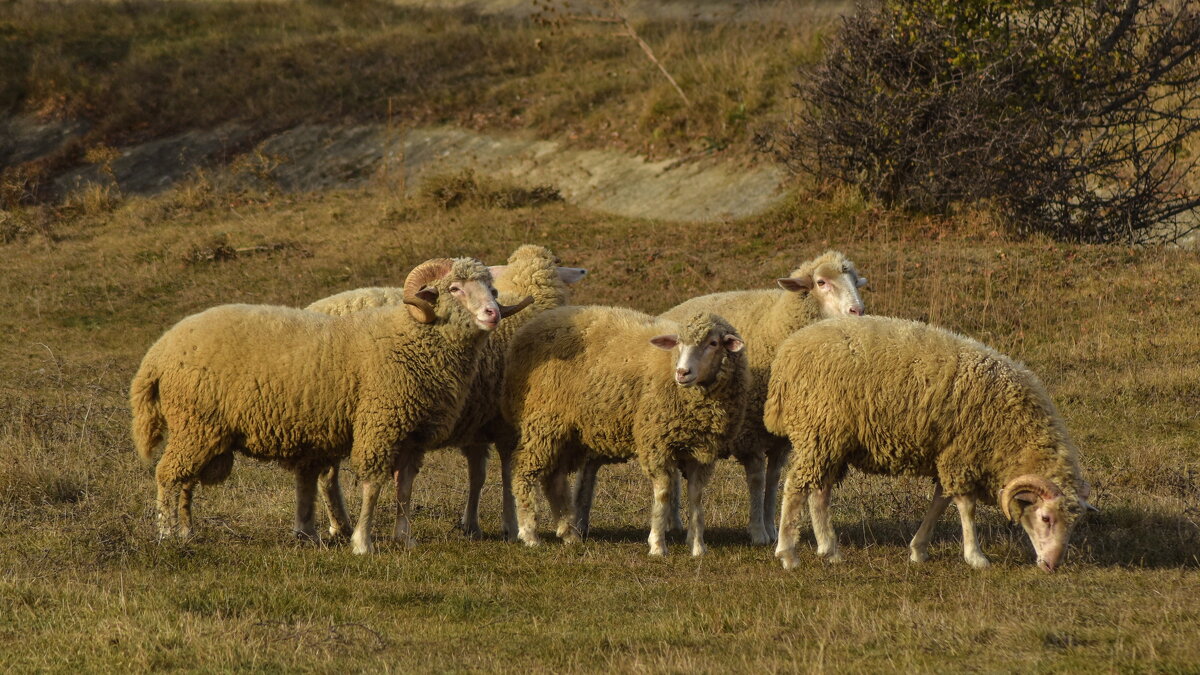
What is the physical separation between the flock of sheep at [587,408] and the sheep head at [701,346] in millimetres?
17

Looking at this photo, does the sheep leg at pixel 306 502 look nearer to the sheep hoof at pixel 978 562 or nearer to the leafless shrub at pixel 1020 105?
the sheep hoof at pixel 978 562

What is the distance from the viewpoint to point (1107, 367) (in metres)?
16.5

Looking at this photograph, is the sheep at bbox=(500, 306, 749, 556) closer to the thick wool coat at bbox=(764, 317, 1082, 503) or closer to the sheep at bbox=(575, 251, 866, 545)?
the sheep at bbox=(575, 251, 866, 545)

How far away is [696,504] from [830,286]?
2.73m

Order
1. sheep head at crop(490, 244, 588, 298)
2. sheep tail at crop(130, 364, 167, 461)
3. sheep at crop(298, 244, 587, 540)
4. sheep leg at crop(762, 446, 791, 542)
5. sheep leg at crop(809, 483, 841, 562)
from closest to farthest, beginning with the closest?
1. sheep leg at crop(809, 483, 841, 562)
2. sheep tail at crop(130, 364, 167, 461)
3. sheep at crop(298, 244, 587, 540)
4. sheep leg at crop(762, 446, 791, 542)
5. sheep head at crop(490, 244, 588, 298)

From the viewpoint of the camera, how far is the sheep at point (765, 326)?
10945mm

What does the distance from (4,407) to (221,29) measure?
978 inches

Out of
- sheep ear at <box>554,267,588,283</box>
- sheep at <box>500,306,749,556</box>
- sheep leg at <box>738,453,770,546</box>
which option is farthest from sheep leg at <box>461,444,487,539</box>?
sheep leg at <box>738,453,770,546</box>

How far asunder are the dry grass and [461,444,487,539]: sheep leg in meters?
0.32

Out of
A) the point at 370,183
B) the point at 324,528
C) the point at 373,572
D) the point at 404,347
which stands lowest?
the point at 370,183

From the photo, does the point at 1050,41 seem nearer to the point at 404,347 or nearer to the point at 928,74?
the point at 928,74

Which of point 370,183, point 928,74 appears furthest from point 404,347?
point 370,183

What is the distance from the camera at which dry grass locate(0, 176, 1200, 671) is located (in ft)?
23.9

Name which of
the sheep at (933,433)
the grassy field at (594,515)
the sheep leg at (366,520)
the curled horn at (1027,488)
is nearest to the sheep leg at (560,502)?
the grassy field at (594,515)
